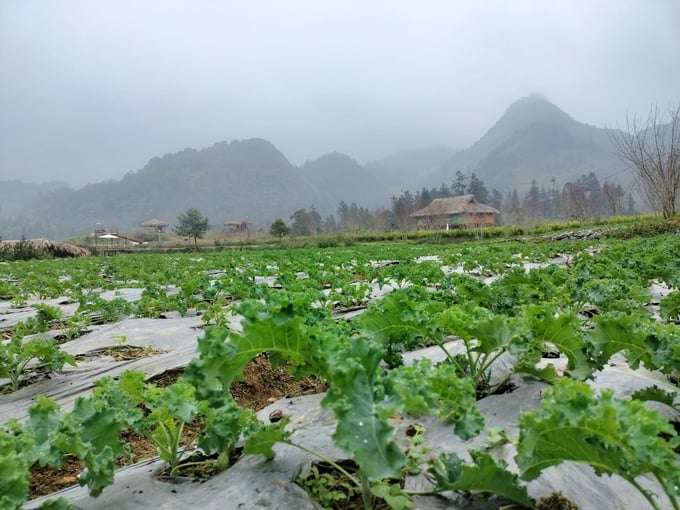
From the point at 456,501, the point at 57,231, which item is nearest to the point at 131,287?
the point at 456,501

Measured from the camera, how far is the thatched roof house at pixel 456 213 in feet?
224

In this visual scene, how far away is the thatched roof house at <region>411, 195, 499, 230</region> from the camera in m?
68.4

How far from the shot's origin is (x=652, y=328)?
2.21 metres

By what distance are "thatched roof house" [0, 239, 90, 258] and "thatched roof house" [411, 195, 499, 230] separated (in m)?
48.0

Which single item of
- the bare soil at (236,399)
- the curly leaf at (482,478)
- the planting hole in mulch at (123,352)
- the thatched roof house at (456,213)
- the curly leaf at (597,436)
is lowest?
the bare soil at (236,399)

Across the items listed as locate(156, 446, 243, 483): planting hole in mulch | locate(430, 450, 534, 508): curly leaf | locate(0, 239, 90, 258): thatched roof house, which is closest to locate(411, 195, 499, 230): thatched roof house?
locate(0, 239, 90, 258): thatched roof house

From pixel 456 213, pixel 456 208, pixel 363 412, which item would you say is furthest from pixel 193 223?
pixel 363 412

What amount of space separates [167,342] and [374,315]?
10.1ft

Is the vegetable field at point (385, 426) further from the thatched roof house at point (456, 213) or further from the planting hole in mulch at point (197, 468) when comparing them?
the thatched roof house at point (456, 213)

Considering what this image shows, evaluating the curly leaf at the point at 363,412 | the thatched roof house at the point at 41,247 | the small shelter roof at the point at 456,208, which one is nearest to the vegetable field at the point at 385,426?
the curly leaf at the point at 363,412

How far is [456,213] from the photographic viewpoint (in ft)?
229

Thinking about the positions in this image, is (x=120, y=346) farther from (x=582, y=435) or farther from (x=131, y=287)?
(x=131, y=287)

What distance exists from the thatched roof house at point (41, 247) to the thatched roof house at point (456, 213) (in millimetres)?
48024

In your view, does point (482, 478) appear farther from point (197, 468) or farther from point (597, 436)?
point (197, 468)
